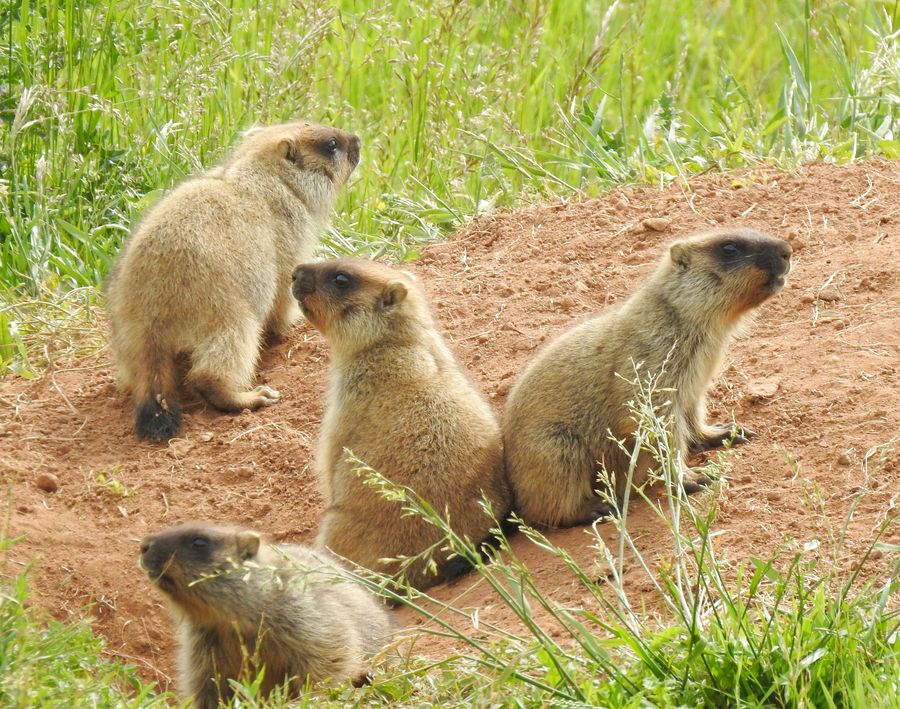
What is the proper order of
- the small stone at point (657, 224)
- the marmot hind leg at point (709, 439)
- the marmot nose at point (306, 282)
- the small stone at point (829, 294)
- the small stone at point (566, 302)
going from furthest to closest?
1. the small stone at point (657, 224)
2. the small stone at point (566, 302)
3. the small stone at point (829, 294)
4. the marmot nose at point (306, 282)
5. the marmot hind leg at point (709, 439)

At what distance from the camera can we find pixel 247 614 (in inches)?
171

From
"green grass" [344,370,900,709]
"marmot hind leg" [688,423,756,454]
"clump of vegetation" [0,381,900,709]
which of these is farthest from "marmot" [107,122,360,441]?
"green grass" [344,370,900,709]

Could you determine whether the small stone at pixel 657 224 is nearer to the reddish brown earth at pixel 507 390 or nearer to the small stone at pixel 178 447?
the reddish brown earth at pixel 507 390

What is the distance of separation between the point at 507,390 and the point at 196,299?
5.03 ft

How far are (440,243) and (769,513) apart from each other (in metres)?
3.29

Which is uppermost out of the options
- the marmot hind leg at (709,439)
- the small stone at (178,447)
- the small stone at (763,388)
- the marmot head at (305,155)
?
the marmot head at (305,155)

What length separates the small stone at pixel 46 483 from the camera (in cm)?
588

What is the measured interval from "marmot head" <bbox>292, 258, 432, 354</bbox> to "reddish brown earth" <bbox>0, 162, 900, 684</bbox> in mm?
631

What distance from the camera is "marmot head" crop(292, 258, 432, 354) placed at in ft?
18.6

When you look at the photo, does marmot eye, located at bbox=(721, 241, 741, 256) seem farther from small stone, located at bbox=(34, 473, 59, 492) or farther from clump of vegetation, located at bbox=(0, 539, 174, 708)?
small stone, located at bbox=(34, 473, 59, 492)

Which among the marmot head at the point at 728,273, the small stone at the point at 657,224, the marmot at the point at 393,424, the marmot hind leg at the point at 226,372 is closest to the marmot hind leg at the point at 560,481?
the marmot at the point at 393,424

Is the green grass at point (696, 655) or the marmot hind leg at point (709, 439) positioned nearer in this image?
the green grass at point (696, 655)

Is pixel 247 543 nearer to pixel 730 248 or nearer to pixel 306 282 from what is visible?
pixel 306 282

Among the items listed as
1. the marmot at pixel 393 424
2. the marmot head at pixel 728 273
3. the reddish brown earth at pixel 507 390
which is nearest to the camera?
the reddish brown earth at pixel 507 390
